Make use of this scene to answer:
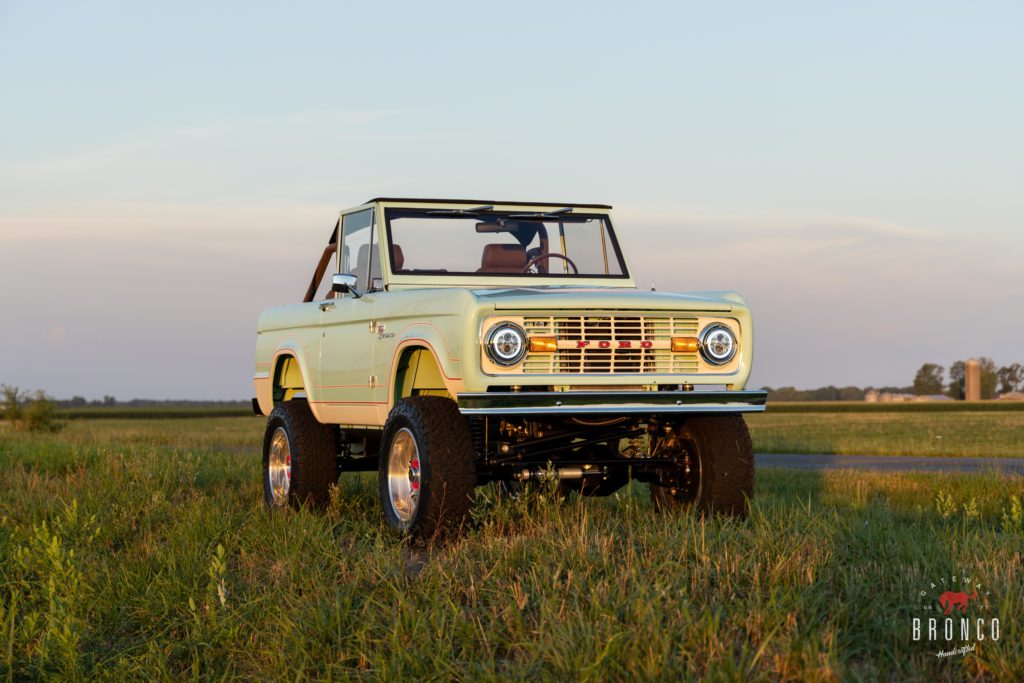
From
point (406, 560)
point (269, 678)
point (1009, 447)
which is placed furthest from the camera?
point (1009, 447)

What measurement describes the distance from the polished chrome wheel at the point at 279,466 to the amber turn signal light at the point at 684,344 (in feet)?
12.1

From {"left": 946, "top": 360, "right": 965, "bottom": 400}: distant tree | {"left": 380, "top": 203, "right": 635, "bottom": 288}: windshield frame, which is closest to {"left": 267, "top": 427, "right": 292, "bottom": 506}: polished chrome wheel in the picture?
{"left": 380, "top": 203, "right": 635, "bottom": 288}: windshield frame

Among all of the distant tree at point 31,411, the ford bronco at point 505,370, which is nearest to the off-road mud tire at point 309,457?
the ford bronco at point 505,370

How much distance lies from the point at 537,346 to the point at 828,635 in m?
3.23

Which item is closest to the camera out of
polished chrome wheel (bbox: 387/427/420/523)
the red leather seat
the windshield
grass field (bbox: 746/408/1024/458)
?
polished chrome wheel (bbox: 387/427/420/523)

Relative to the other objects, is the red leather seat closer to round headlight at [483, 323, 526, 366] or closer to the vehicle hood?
the vehicle hood

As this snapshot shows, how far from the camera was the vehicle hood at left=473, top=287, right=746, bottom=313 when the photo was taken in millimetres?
7457

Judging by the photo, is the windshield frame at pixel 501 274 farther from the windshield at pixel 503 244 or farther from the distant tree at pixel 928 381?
the distant tree at pixel 928 381

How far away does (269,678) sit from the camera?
17.8 feet

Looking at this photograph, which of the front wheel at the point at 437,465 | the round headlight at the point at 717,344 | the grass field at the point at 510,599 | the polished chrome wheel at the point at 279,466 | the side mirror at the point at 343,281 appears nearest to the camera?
the grass field at the point at 510,599

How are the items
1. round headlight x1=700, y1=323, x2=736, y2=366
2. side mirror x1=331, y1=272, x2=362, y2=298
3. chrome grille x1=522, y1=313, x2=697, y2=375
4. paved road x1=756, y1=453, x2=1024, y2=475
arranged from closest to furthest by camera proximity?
chrome grille x1=522, y1=313, x2=697, y2=375, round headlight x1=700, y1=323, x2=736, y2=366, side mirror x1=331, y1=272, x2=362, y2=298, paved road x1=756, y1=453, x2=1024, y2=475

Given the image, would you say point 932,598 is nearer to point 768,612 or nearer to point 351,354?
point 768,612

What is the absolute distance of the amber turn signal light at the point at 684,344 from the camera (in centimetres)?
793

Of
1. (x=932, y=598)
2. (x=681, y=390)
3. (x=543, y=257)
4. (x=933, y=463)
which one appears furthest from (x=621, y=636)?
(x=933, y=463)
